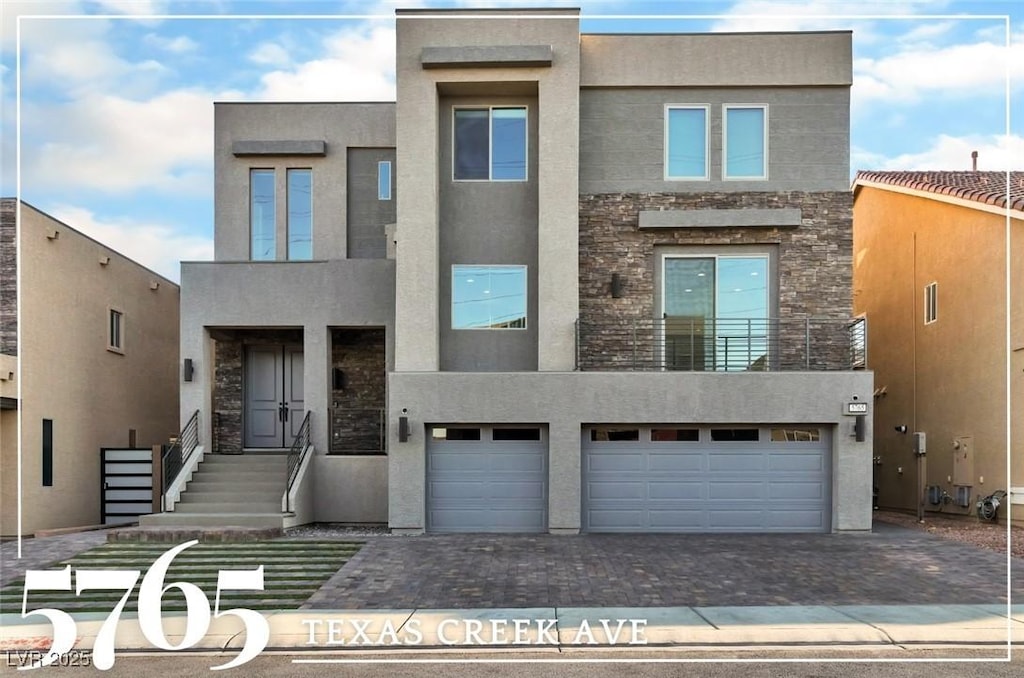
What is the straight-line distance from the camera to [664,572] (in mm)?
10227

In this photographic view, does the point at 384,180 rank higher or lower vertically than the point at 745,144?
lower

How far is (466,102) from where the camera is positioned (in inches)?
581

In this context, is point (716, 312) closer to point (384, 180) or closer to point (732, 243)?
point (732, 243)

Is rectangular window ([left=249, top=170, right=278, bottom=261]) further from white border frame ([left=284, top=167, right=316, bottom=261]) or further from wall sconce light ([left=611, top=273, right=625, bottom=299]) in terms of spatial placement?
wall sconce light ([left=611, top=273, right=625, bottom=299])

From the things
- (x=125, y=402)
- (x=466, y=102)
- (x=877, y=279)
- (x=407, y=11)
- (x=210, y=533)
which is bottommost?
(x=210, y=533)

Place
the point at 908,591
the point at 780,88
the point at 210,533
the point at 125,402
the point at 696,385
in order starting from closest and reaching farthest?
the point at 908,591, the point at 210,533, the point at 696,385, the point at 780,88, the point at 125,402

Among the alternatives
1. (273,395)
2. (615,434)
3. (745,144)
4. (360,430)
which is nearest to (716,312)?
(615,434)

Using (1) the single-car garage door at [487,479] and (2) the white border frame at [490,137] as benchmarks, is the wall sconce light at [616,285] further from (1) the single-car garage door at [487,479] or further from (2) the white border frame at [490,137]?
(1) the single-car garage door at [487,479]

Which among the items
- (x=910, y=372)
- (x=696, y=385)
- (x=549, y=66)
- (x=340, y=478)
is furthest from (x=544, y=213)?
(x=910, y=372)

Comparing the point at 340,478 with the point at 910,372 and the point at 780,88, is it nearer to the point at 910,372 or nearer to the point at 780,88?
the point at 780,88

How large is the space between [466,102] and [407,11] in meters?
1.89

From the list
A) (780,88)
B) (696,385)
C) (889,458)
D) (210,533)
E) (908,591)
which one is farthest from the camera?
(889,458)

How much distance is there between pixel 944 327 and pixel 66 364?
1884cm

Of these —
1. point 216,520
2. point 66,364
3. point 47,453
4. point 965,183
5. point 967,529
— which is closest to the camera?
point 216,520
